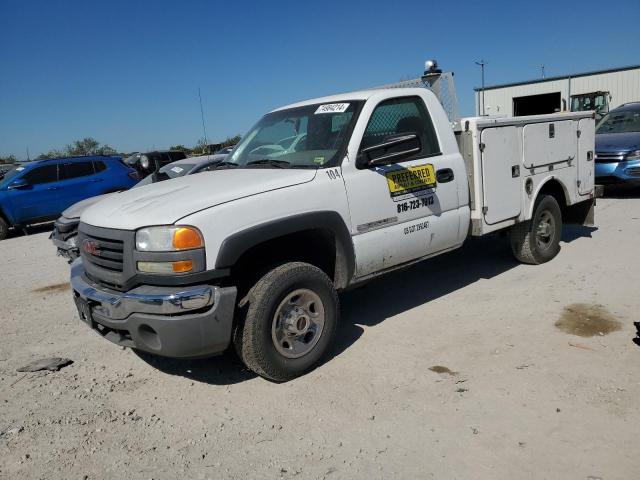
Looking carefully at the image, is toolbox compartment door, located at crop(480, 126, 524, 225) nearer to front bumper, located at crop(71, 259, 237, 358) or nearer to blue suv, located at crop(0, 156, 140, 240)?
front bumper, located at crop(71, 259, 237, 358)

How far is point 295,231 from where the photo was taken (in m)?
3.45

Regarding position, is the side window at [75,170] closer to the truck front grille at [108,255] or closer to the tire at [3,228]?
the tire at [3,228]

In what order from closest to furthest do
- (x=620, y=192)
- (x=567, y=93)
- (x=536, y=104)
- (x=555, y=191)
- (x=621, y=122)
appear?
(x=555, y=191) < (x=620, y=192) < (x=621, y=122) < (x=567, y=93) < (x=536, y=104)

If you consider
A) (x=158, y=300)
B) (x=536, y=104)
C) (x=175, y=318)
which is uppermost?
(x=536, y=104)

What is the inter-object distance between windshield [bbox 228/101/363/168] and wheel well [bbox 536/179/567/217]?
106 inches

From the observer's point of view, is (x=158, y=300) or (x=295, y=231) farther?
(x=295, y=231)

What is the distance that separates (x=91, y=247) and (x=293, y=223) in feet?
4.62

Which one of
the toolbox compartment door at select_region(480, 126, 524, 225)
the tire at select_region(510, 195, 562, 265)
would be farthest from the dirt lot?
the toolbox compartment door at select_region(480, 126, 524, 225)

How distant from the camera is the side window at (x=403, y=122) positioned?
4.10 metres

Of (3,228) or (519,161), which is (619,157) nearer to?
(519,161)

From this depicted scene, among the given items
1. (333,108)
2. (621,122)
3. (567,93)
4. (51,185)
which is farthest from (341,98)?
(567,93)

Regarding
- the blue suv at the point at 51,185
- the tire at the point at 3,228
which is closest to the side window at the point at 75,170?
the blue suv at the point at 51,185

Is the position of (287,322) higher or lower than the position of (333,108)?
lower

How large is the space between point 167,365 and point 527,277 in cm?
375
